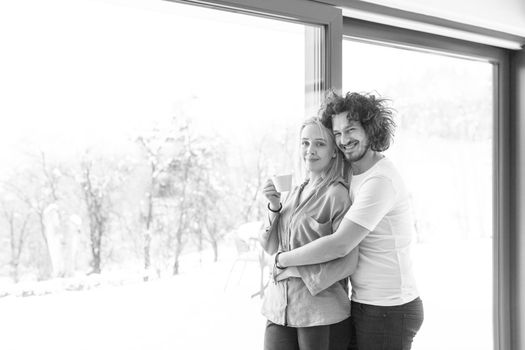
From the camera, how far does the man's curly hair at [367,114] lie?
61.9 inches

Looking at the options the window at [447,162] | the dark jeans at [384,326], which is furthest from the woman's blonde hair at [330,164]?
the window at [447,162]

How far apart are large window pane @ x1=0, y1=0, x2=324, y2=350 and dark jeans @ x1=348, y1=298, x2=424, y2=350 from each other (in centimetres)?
47

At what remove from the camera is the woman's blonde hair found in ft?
5.22

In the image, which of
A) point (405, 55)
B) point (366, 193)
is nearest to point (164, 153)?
point (366, 193)

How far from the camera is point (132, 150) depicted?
166cm

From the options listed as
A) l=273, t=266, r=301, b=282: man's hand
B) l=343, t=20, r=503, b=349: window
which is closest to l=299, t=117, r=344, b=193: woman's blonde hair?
l=273, t=266, r=301, b=282: man's hand

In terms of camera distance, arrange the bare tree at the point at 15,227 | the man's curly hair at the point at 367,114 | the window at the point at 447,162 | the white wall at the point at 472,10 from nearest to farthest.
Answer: the bare tree at the point at 15,227
the man's curly hair at the point at 367,114
the white wall at the point at 472,10
the window at the point at 447,162

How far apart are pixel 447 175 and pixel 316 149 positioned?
121 cm

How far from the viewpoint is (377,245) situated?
158 cm

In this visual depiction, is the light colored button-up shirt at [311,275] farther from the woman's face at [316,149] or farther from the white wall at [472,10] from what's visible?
the white wall at [472,10]

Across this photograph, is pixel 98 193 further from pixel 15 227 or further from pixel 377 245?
pixel 377 245

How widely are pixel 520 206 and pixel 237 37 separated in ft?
5.67

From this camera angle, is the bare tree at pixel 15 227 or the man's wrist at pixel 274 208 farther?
the man's wrist at pixel 274 208

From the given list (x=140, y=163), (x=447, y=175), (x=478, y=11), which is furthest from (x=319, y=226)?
(x=478, y=11)
